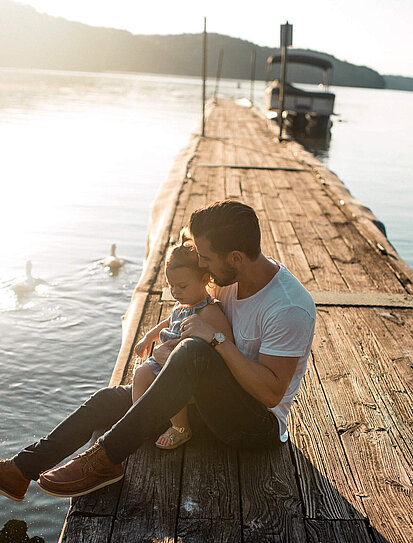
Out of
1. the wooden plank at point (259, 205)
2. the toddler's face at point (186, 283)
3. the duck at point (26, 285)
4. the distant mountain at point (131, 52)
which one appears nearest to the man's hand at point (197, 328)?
the toddler's face at point (186, 283)

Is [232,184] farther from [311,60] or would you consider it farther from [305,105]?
[311,60]

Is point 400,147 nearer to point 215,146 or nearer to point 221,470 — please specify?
point 215,146

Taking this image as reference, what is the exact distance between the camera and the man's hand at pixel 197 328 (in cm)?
275

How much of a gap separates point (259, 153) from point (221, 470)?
1141 cm

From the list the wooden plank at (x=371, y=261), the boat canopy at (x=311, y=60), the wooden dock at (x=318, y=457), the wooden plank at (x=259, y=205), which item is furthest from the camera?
the boat canopy at (x=311, y=60)

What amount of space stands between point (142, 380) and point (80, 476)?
1.65 ft

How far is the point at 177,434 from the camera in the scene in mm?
3049

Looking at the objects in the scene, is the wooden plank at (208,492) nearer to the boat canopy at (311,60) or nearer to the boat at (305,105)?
the boat at (305,105)

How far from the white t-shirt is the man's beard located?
0.12 metres

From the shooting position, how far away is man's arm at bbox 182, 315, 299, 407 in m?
2.70

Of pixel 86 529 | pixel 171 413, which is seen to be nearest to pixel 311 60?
pixel 171 413

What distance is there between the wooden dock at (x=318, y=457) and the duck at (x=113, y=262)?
12.5ft

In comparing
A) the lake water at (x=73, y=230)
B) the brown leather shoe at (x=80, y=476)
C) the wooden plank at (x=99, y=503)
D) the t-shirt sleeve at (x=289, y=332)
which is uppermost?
the t-shirt sleeve at (x=289, y=332)

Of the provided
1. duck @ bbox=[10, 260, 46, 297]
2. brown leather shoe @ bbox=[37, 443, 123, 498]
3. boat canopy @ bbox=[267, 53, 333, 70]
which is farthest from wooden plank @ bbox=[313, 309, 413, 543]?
boat canopy @ bbox=[267, 53, 333, 70]
